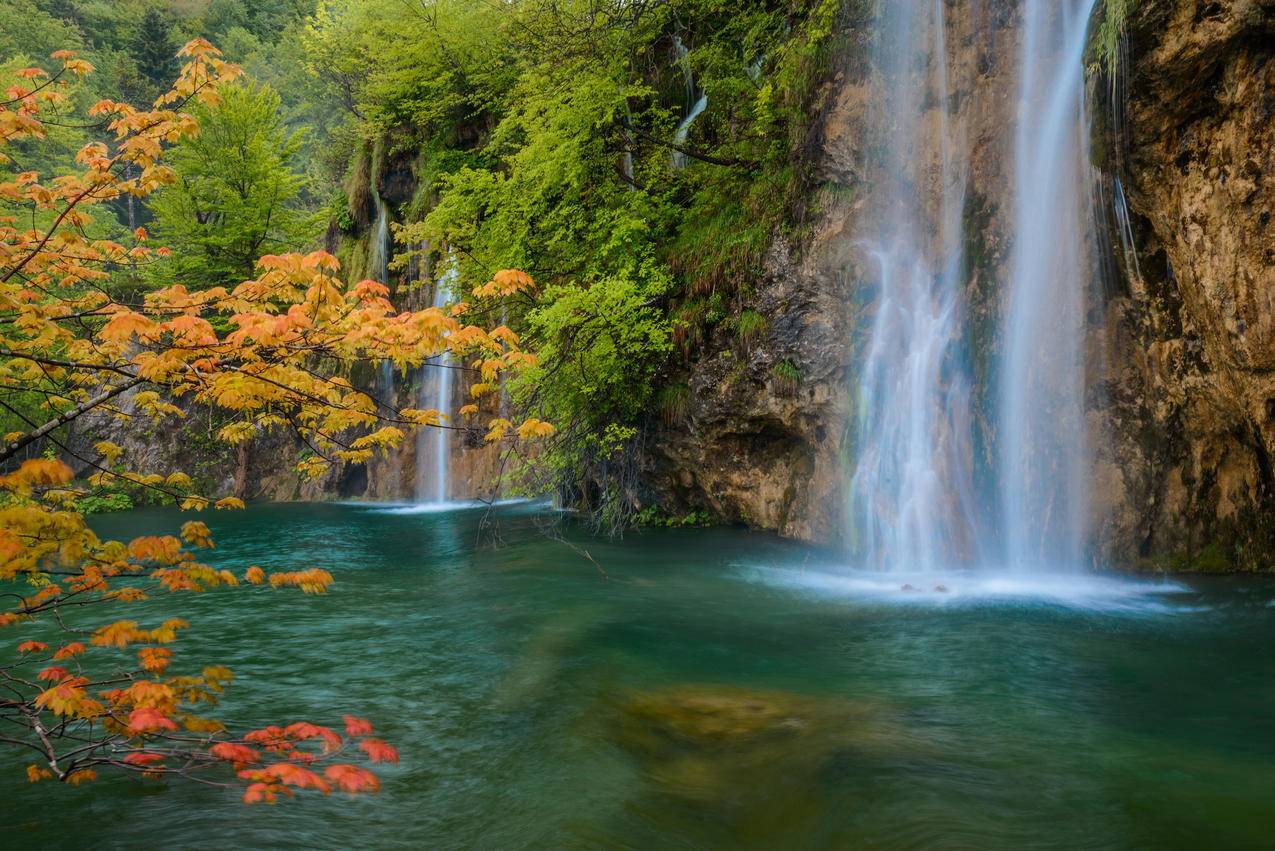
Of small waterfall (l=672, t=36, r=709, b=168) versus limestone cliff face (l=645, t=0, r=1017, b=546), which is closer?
limestone cliff face (l=645, t=0, r=1017, b=546)

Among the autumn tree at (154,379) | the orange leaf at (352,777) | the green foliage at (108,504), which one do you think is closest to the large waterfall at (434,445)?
the green foliage at (108,504)

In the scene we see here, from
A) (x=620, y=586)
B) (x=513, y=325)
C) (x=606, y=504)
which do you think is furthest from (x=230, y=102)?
(x=620, y=586)

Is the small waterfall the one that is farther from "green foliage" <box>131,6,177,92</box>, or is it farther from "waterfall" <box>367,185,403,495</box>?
"green foliage" <box>131,6,177,92</box>

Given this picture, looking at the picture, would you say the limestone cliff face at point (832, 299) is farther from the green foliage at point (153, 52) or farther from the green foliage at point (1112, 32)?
the green foliage at point (153, 52)

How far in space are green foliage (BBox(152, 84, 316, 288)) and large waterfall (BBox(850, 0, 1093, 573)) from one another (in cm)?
1959

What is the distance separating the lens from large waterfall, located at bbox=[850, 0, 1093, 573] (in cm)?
891

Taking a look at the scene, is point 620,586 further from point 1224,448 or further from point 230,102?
point 230,102

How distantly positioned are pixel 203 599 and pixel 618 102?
915 cm

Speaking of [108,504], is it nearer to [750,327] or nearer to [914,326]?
[750,327]

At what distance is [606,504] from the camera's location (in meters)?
12.5

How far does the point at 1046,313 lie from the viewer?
911 centimetres

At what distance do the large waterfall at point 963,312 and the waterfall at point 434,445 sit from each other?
11972 mm

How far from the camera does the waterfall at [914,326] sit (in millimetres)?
9703

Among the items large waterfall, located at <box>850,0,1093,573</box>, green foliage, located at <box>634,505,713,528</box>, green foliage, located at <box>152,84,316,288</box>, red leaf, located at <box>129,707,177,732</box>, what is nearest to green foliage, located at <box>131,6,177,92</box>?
green foliage, located at <box>152,84,316,288</box>
